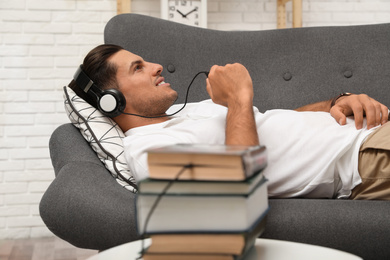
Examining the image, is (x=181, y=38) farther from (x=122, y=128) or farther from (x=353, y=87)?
(x=353, y=87)

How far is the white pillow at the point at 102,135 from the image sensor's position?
1.28 meters

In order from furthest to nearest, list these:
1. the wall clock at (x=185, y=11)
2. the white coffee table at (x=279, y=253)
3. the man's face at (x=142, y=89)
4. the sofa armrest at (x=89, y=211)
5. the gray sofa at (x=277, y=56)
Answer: the wall clock at (x=185, y=11) < the gray sofa at (x=277, y=56) < the man's face at (x=142, y=89) < the sofa armrest at (x=89, y=211) < the white coffee table at (x=279, y=253)

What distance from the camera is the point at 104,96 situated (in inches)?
56.8

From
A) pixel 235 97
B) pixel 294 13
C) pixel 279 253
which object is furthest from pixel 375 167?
pixel 294 13

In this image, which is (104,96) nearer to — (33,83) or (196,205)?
(196,205)

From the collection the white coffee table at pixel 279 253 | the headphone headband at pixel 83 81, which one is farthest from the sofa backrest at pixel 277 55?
the white coffee table at pixel 279 253

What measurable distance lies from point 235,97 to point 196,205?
70 centimetres

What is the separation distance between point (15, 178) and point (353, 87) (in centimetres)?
206

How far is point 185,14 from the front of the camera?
279 centimetres

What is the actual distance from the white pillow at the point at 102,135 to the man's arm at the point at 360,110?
2.18ft

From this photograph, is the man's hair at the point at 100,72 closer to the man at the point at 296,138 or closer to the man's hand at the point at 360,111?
the man at the point at 296,138

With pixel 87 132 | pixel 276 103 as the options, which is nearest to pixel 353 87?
pixel 276 103

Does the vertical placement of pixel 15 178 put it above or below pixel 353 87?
below

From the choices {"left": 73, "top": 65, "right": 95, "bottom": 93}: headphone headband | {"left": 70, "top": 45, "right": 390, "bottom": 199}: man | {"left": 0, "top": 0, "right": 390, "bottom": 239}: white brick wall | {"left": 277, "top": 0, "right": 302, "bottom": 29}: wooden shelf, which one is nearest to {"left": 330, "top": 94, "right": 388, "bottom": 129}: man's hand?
{"left": 70, "top": 45, "right": 390, "bottom": 199}: man
